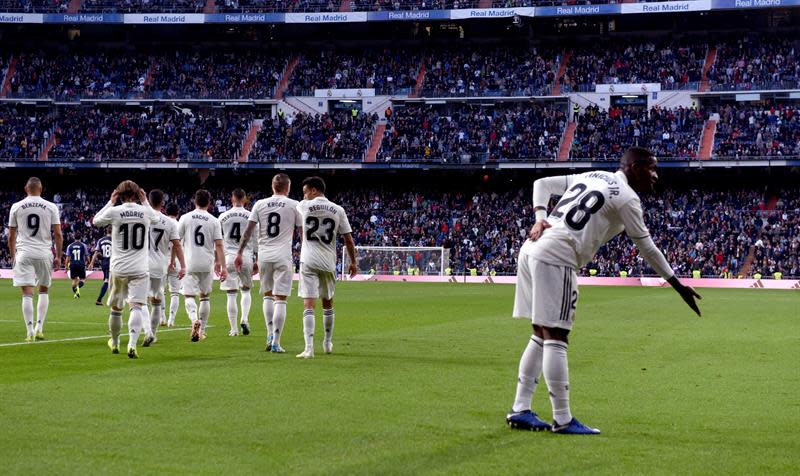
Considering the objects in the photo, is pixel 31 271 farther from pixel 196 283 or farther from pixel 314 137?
pixel 314 137

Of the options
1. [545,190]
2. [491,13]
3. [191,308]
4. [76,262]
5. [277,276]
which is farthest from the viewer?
[491,13]

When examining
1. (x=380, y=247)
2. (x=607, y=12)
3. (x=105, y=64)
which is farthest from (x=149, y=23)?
(x=607, y=12)

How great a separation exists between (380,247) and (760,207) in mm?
22325

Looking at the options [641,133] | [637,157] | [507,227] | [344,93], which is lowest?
[507,227]

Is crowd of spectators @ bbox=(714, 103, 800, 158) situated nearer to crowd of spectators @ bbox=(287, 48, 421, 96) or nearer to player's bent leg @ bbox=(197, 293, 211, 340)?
crowd of spectators @ bbox=(287, 48, 421, 96)

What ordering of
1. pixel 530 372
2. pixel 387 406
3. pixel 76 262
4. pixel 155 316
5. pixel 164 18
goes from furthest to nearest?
pixel 164 18 → pixel 76 262 → pixel 155 316 → pixel 387 406 → pixel 530 372

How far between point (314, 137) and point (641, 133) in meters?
20.7

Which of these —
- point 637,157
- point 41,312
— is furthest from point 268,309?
point 637,157

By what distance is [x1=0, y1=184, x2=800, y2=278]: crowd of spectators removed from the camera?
56344 millimetres

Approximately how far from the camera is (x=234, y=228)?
1948 cm

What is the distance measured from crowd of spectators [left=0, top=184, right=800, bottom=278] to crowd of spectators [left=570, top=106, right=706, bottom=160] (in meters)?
3.03

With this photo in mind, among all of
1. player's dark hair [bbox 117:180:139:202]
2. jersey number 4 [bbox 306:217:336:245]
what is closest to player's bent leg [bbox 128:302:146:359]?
player's dark hair [bbox 117:180:139:202]

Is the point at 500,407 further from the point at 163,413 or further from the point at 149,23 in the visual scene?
the point at 149,23

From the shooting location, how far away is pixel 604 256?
188 ft
